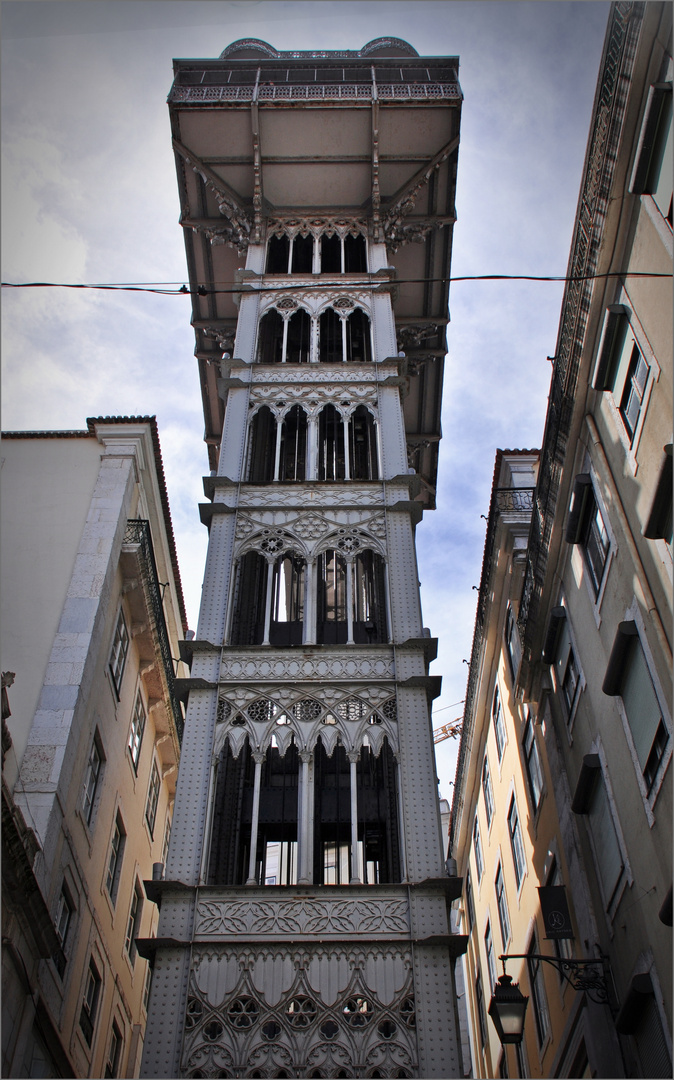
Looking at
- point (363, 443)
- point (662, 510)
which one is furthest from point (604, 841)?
point (363, 443)

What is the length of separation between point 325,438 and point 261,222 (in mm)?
10012

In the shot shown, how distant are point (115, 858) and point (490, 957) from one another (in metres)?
11.3

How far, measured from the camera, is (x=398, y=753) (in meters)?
16.7

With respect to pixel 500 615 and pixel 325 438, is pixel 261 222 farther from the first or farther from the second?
pixel 500 615

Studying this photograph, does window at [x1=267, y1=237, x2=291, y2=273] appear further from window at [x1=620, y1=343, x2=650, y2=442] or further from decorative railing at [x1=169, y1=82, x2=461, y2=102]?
window at [x1=620, y1=343, x2=650, y2=442]

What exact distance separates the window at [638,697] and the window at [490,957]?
48.2 ft

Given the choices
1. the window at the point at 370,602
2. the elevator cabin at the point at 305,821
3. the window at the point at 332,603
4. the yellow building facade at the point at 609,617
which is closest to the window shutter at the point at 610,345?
the yellow building facade at the point at 609,617

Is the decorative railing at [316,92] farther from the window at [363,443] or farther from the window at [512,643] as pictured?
the window at [512,643]

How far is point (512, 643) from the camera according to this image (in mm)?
23547

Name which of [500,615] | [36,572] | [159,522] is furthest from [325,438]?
[36,572]

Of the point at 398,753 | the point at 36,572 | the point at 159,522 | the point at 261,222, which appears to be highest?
the point at 261,222

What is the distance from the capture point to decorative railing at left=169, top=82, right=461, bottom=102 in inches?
1237

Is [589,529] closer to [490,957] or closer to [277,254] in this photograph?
[490,957]

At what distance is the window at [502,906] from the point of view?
2455 cm
